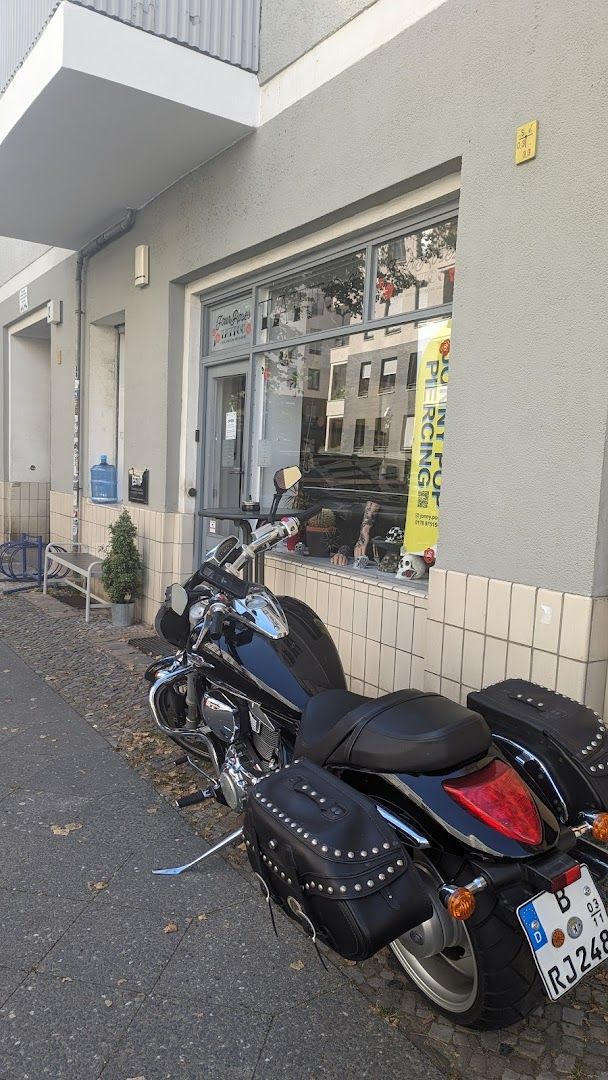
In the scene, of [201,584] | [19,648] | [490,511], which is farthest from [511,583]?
[19,648]

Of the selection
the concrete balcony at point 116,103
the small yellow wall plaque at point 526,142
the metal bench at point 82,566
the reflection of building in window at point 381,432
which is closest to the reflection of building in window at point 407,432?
the reflection of building in window at point 381,432

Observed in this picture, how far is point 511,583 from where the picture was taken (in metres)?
3.41

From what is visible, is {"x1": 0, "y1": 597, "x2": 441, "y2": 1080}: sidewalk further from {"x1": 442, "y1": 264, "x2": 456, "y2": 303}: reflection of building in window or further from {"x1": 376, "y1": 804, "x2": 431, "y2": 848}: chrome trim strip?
{"x1": 442, "y1": 264, "x2": 456, "y2": 303}: reflection of building in window

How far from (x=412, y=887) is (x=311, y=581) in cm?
335

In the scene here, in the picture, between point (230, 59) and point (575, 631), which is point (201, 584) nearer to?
point (575, 631)

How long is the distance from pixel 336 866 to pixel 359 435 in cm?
369

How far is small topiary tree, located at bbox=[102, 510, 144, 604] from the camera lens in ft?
22.3

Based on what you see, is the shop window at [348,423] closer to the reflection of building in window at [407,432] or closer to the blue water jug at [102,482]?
the reflection of building in window at [407,432]

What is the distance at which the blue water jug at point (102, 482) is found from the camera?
8133 mm

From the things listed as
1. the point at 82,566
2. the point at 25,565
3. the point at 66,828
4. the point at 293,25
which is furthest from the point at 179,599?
the point at 25,565

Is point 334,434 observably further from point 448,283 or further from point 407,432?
point 448,283

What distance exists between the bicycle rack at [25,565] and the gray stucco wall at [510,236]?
609cm

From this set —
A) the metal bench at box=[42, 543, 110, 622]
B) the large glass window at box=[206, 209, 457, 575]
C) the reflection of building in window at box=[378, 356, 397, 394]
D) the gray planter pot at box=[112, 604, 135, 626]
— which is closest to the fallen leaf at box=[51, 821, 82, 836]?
the large glass window at box=[206, 209, 457, 575]

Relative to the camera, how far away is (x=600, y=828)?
201 centimetres
